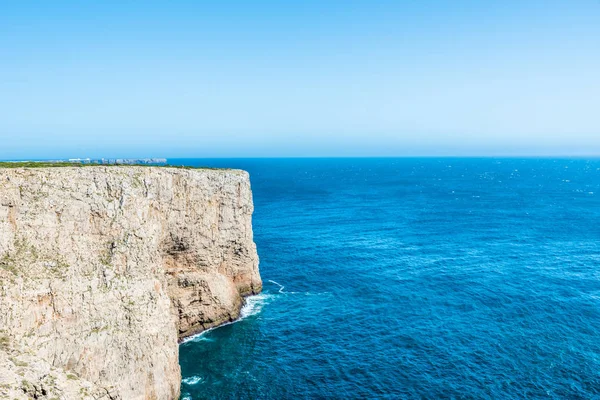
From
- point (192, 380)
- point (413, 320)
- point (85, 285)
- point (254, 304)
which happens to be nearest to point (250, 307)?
point (254, 304)

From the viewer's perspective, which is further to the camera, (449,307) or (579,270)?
(579,270)

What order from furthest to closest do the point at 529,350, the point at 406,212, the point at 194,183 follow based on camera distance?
the point at 406,212, the point at 194,183, the point at 529,350

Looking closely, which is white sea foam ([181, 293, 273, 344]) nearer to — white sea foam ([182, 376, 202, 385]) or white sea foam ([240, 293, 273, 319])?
white sea foam ([240, 293, 273, 319])

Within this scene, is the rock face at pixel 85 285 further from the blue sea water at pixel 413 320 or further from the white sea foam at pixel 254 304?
the white sea foam at pixel 254 304

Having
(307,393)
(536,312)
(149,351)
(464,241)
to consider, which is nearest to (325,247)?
(464,241)

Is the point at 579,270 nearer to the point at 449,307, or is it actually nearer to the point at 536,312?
the point at 536,312
